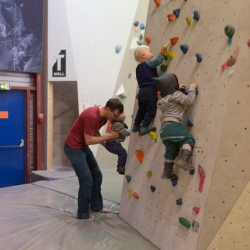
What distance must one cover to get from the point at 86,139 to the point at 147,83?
0.76 meters

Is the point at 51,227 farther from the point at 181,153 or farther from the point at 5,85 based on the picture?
the point at 5,85

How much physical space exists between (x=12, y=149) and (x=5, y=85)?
108 centimetres

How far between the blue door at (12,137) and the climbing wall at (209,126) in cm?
350

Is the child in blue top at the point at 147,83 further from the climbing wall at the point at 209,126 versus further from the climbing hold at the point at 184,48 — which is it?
the climbing hold at the point at 184,48

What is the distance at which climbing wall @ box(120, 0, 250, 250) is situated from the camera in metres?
2.01

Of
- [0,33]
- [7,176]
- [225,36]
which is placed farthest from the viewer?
[7,176]

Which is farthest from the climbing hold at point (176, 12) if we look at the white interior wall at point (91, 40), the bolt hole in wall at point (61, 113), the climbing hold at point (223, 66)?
the bolt hole in wall at point (61, 113)

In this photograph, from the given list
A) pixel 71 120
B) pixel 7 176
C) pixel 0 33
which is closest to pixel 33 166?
pixel 7 176

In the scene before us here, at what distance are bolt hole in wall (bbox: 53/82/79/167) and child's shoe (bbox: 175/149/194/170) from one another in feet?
14.9

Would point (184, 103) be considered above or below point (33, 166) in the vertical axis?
above

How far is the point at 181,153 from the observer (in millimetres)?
2256

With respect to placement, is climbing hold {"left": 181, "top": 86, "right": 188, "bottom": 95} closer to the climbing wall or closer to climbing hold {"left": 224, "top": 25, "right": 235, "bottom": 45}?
the climbing wall

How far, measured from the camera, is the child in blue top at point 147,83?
9.29ft

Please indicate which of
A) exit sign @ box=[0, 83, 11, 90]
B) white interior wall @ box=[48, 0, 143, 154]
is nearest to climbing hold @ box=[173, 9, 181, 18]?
white interior wall @ box=[48, 0, 143, 154]
